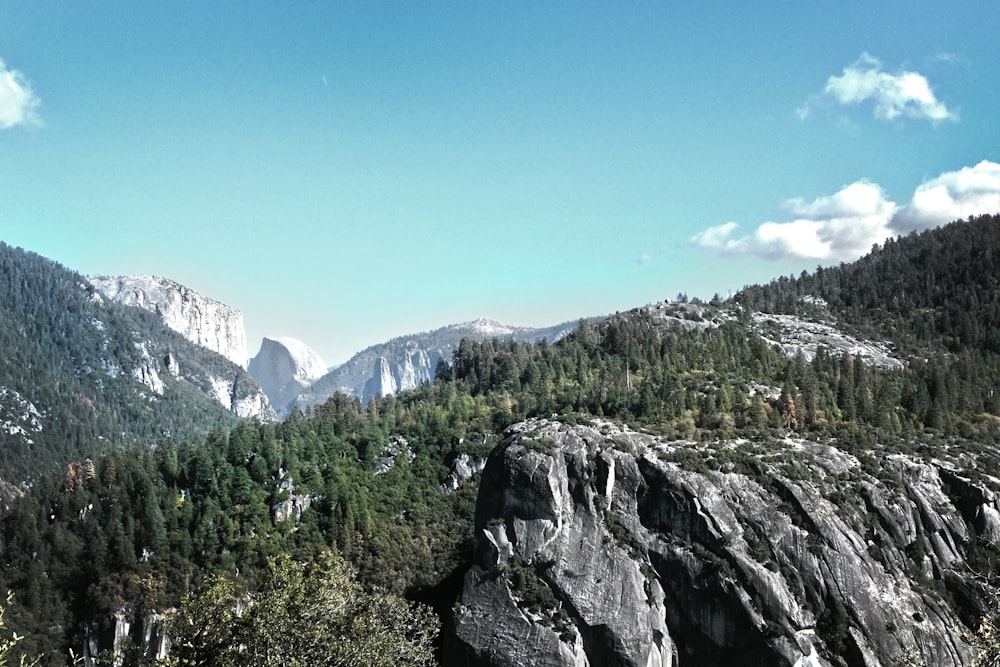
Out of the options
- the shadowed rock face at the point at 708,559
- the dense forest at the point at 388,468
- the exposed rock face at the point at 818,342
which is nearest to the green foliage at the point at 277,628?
the shadowed rock face at the point at 708,559

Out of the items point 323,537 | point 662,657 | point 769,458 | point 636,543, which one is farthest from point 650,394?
point 323,537

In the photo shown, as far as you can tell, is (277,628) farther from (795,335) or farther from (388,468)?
(795,335)

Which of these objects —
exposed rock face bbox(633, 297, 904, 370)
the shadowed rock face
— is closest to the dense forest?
the shadowed rock face

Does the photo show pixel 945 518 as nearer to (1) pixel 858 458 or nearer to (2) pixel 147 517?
(1) pixel 858 458

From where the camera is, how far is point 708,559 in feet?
239

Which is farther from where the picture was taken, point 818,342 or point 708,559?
point 818,342

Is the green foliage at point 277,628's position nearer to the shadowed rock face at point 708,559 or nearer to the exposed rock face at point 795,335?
the shadowed rock face at point 708,559

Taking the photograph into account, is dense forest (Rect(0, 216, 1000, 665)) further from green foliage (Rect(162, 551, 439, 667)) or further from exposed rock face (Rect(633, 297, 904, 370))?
green foliage (Rect(162, 551, 439, 667))

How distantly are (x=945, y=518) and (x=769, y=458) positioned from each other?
20.4 m

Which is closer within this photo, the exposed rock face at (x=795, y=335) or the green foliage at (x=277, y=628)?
the green foliage at (x=277, y=628)

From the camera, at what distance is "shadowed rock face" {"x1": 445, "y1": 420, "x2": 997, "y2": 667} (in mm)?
69500

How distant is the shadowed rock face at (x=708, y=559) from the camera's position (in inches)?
2736

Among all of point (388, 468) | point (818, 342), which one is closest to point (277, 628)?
point (388, 468)

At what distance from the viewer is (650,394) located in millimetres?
114188
